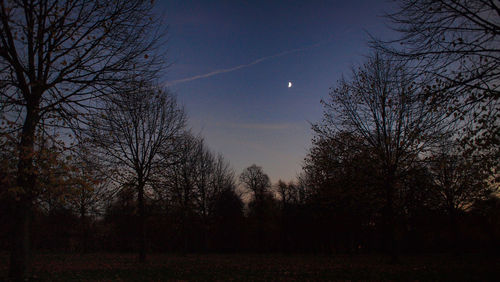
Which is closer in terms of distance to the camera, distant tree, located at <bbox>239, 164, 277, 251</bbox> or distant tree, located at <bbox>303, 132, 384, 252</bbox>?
distant tree, located at <bbox>303, 132, 384, 252</bbox>

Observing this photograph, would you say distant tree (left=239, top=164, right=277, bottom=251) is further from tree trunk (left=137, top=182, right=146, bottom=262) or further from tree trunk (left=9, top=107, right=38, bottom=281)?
tree trunk (left=9, top=107, right=38, bottom=281)

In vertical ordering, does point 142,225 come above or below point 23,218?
below

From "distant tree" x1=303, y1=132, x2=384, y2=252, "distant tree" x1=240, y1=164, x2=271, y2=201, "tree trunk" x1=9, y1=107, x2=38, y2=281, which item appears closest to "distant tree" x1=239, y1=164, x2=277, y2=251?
"distant tree" x1=240, y1=164, x2=271, y2=201

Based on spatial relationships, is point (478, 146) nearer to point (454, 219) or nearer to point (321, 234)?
point (454, 219)

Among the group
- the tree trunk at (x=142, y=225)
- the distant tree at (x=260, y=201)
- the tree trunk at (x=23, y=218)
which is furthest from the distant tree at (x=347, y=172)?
the distant tree at (x=260, y=201)

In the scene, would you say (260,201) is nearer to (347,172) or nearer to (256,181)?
(256,181)

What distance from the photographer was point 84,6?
8961mm

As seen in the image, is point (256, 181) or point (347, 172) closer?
point (347, 172)

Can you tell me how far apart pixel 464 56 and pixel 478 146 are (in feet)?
8.80

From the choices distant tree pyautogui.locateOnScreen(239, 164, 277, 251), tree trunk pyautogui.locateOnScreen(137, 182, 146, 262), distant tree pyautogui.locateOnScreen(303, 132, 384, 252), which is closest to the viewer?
distant tree pyautogui.locateOnScreen(303, 132, 384, 252)

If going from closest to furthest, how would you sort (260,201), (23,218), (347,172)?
(23,218) → (347,172) → (260,201)

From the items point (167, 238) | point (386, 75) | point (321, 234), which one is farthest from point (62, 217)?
point (386, 75)

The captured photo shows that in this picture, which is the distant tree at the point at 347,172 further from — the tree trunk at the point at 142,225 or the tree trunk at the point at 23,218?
the tree trunk at the point at 23,218

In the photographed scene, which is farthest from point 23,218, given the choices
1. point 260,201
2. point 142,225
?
point 260,201
